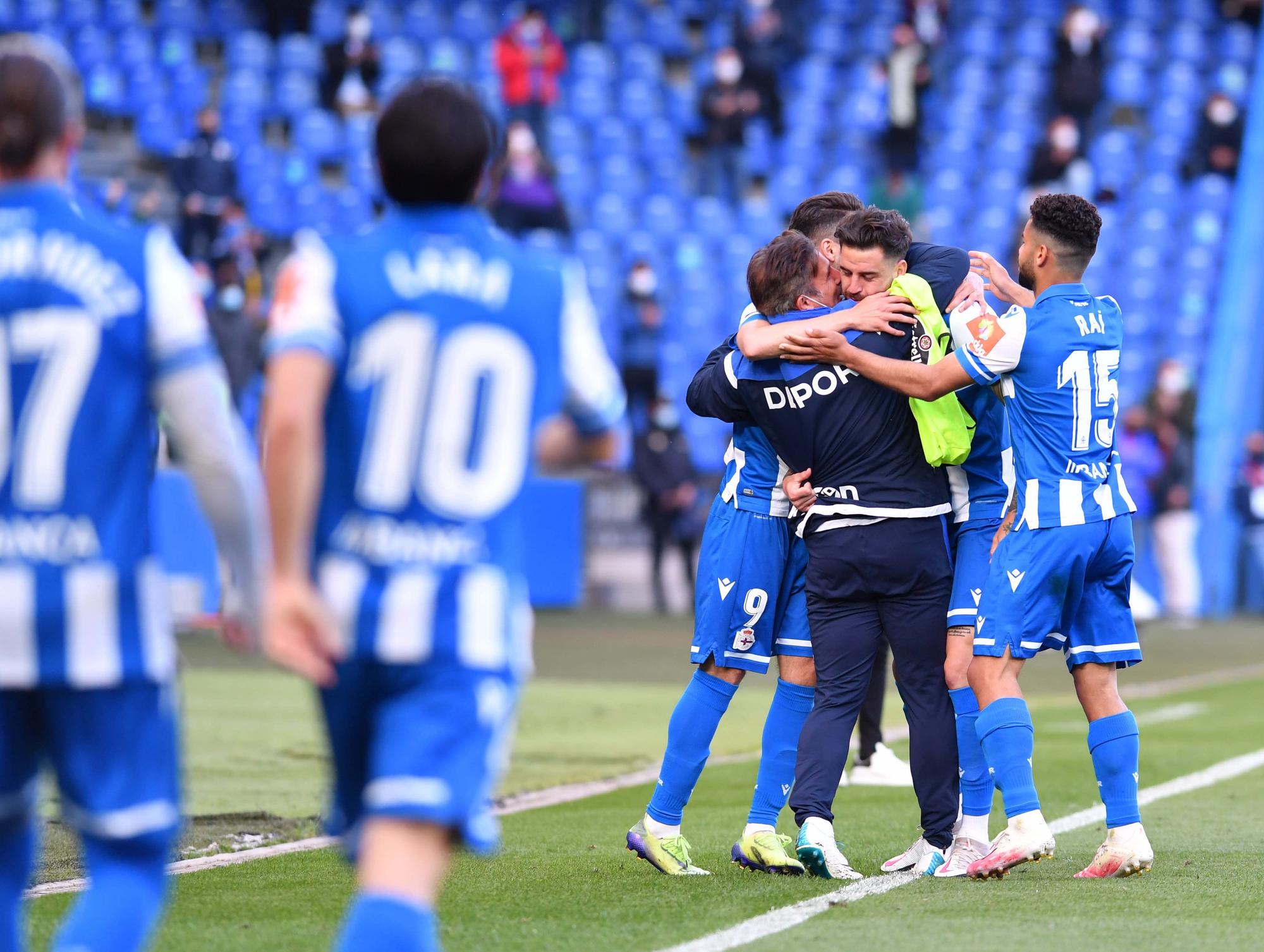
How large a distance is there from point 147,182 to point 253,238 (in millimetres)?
2048

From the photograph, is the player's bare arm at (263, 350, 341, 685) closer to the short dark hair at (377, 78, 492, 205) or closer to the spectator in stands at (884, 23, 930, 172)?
the short dark hair at (377, 78, 492, 205)

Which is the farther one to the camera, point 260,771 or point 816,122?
point 816,122

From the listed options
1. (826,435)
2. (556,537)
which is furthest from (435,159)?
(556,537)

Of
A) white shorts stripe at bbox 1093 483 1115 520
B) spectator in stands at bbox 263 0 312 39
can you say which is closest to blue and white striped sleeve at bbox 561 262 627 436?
white shorts stripe at bbox 1093 483 1115 520

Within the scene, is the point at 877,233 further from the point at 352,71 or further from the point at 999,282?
the point at 352,71

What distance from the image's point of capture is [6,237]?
10.1 ft

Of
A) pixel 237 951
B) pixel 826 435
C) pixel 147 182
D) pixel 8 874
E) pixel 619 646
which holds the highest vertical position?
pixel 147 182

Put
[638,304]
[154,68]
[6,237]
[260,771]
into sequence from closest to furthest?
[6,237]
[260,771]
[638,304]
[154,68]

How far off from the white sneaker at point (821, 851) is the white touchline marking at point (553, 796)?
6.6 inches

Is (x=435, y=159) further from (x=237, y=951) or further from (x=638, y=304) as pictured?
(x=638, y=304)

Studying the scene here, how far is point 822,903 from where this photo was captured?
5207mm

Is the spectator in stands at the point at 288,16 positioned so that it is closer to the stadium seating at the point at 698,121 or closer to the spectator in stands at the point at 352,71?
the stadium seating at the point at 698,121

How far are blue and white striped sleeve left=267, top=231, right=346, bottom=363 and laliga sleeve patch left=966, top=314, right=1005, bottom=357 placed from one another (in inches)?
111

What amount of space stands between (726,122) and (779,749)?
1640 cm
